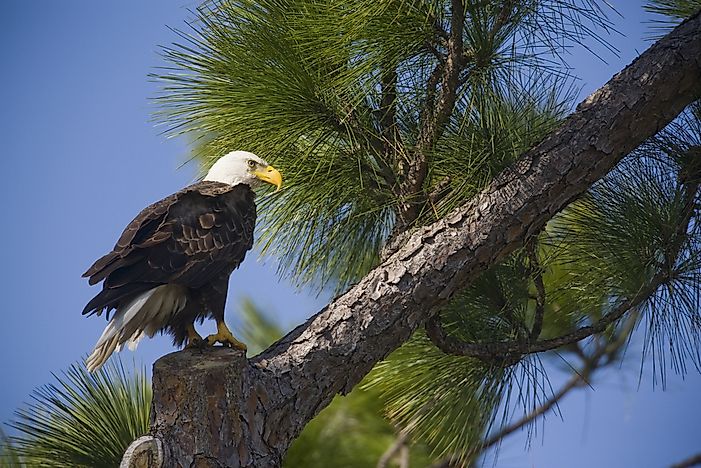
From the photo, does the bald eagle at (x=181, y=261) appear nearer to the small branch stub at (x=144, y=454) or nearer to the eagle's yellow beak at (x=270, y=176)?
the eagle's yellow beak at (x=270, y=176)

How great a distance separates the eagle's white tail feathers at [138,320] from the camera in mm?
1684

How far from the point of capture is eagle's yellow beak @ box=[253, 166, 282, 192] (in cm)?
191

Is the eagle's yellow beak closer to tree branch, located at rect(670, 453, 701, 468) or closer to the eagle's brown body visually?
the eagle's brown body

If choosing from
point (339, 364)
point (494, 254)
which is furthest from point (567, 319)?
point (339, 364)


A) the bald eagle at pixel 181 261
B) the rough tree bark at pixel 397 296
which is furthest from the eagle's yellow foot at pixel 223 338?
the rough tree bark at pixel 397 296

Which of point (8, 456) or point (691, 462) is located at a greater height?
point (8, 456)

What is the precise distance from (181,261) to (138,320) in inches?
5.3

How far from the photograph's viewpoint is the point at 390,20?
1775mm

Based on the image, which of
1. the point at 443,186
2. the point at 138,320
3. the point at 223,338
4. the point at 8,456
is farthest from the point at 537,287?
the point at 8,456

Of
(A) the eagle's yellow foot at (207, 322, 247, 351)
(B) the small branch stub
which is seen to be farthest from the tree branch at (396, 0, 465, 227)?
(B) the small branch stub

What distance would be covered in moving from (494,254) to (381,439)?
48.8 inches

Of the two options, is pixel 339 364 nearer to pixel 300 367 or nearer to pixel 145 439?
pixel 300 367

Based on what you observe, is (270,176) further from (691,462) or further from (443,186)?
(691,462)

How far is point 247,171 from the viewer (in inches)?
75.2
